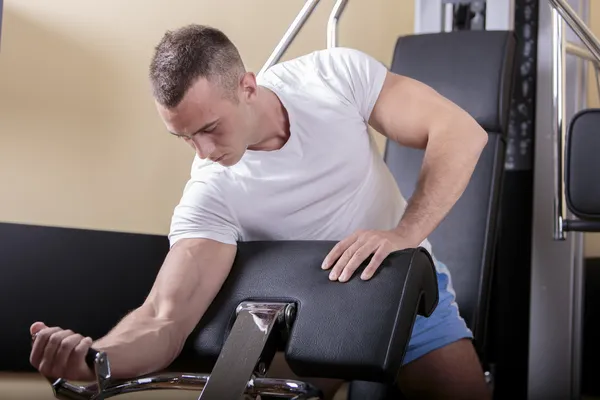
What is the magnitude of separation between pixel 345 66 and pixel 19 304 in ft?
3.81

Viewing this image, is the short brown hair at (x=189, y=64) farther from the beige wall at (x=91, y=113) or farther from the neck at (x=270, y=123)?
the beige wall at (x=91, y=113)

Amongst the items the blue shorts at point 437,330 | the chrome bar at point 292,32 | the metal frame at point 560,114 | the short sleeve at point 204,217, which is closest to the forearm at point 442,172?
the blue shorts at point 437,330

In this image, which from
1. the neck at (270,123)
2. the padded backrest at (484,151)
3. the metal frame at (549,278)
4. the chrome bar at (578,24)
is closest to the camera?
the neck at (270,123)

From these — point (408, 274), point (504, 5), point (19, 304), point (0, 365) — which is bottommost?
point (0, 365)

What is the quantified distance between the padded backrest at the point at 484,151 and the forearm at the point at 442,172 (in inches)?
16.9

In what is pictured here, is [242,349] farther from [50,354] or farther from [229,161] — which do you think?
[229,161]

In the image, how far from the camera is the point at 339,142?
1.76 meters

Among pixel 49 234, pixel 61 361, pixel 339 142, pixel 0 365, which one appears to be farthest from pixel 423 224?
pixel 0 365

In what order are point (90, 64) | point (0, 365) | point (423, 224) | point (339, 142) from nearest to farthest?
point (423, 224)
point (339, 142)
point (0, 365)
point (90, 64)

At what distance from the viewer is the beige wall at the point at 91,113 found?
2346mm

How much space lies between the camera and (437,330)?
71.9 inches

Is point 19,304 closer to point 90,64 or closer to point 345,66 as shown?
point 90,64

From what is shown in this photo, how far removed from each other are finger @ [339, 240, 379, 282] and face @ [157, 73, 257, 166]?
36 cm

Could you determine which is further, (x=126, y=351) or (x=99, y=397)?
(x=126, y=351)
